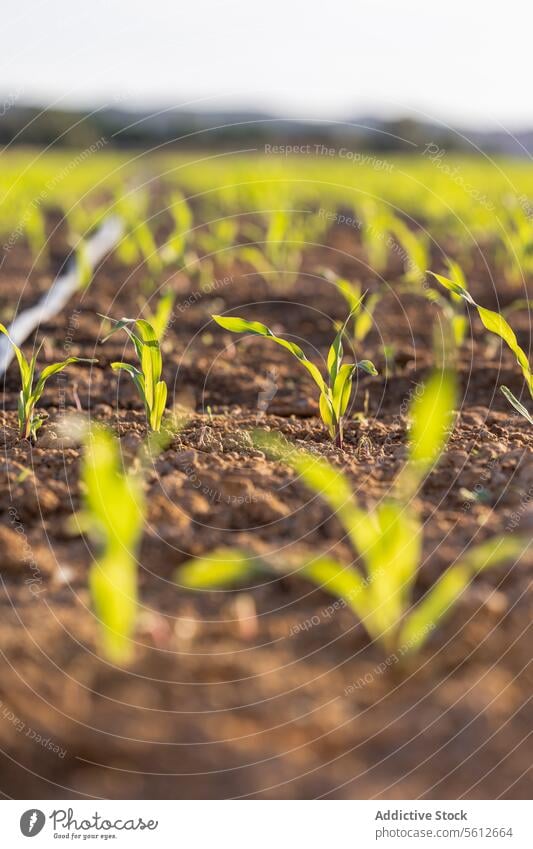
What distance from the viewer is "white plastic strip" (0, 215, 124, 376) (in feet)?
10.8

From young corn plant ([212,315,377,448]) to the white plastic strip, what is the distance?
1.11 metres

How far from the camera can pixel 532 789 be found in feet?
3.73

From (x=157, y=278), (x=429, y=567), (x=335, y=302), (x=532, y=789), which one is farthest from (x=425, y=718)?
(x=157, y=278)

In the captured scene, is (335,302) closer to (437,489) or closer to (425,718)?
(437,489)

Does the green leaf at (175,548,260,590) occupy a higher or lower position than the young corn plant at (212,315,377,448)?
lower

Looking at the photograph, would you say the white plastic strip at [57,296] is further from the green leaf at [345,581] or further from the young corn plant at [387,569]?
the green leaf at [345,581]

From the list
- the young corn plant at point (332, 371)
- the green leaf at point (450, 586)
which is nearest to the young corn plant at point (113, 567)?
the green leaf at point (450, 586)

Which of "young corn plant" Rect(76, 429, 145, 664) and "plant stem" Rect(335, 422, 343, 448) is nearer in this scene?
"young corn plant" Rect(76, 429, 145, 664)

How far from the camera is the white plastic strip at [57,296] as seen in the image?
3300 mm

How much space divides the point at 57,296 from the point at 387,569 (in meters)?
3.08

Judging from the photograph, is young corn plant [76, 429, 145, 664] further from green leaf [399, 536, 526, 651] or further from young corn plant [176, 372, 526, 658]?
green leaf [399, 536, 526, 651]

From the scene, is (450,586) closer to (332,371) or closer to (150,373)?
(332,371)

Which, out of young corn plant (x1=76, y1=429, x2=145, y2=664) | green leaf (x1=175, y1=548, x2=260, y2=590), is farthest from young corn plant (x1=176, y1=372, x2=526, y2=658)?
young corn plant (x1=76, y1=429, x2=145, y2=664)

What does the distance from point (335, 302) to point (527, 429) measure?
2.11 meters
